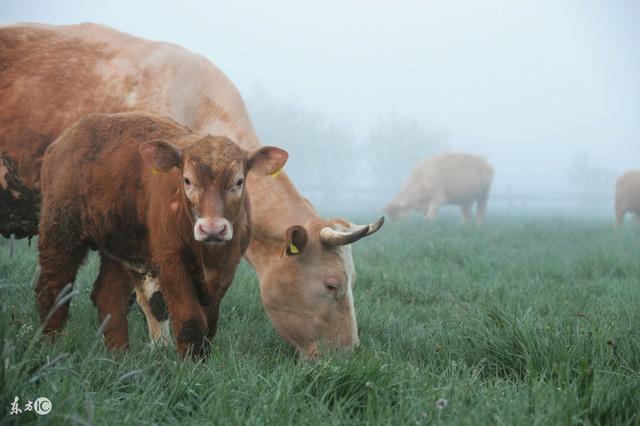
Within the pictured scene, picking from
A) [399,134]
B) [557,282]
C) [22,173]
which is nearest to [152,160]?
[22,173]

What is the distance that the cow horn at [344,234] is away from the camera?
393cm

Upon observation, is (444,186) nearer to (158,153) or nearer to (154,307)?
(154,307)

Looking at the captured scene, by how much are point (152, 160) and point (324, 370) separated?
1450mm

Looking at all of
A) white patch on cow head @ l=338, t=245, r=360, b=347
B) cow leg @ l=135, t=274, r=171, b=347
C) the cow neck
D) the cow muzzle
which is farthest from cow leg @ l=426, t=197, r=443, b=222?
the cow muzzle

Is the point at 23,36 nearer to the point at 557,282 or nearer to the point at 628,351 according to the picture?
the point at 628,351

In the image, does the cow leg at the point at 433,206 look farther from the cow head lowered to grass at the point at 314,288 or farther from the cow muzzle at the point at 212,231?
the cow muzzle at the point at 212,231

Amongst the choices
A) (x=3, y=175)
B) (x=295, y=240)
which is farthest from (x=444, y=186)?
(x=3, y=175)

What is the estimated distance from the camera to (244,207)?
346 cm

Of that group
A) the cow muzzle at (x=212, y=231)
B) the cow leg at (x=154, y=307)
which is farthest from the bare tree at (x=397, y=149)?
the cow muzzle at (x=212, y=231)

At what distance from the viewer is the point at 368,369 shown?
8.86 ft

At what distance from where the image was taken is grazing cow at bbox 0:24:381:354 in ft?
13.7

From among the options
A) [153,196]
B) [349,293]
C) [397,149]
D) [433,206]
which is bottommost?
[397,149]

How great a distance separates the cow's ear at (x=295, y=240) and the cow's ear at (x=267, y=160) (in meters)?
0.67

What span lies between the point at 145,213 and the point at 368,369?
155cm
